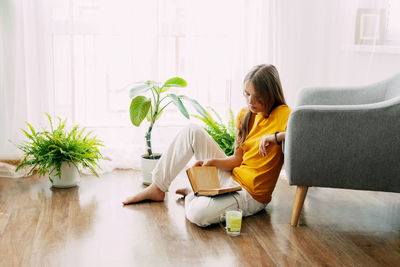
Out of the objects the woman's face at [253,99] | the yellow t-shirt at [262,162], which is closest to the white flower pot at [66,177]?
the yellow t-shirt at [262,162]

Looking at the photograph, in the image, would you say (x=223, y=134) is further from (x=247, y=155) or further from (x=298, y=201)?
(x=298, y=201)

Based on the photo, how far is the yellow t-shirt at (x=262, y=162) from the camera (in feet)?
7.72

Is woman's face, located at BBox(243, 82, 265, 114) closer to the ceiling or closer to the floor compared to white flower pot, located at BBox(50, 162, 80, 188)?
closer to the ceiling

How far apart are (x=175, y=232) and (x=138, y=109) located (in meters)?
0.88

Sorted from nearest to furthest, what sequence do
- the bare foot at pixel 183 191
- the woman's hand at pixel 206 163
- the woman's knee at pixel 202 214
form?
the woman's knee at pixel 202 214 < the woman's hand at pixel 206 163 < the bare foot at pixel 183 191

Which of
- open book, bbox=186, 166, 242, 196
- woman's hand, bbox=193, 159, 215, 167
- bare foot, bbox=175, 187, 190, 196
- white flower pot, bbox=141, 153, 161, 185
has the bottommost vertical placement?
bare foot, bbox=175, 187, 190, 196

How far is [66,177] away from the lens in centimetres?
284

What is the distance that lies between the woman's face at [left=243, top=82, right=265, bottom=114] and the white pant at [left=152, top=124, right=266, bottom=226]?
12.3 inches

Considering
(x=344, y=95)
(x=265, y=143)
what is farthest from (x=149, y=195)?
(x=344, y=95)

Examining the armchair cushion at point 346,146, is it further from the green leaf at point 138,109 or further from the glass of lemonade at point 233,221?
the green leaf at point 138,109

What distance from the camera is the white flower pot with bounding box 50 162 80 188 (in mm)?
2824

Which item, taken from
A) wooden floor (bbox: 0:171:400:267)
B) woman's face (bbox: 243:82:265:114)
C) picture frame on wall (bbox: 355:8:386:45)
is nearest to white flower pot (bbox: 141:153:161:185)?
wooden floor (bbox: 0:171:400:267)

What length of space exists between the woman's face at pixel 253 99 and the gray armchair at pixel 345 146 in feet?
0.79

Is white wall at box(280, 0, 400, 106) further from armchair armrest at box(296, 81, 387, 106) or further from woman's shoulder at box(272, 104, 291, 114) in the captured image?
woman's shoulder at box(272, 104, 291, 114)
